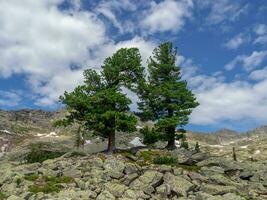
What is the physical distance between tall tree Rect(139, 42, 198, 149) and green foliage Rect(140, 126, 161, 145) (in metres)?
0.82

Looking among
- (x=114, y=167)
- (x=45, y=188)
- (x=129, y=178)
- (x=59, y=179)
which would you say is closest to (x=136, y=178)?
(x=129, y=178)

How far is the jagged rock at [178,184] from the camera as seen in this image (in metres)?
40.9

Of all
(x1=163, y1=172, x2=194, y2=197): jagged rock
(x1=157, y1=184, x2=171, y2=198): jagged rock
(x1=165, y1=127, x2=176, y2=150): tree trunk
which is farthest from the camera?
(x1=165, y1=127, x2=176, y2=150): tree trunk

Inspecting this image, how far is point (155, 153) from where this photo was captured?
175 ft

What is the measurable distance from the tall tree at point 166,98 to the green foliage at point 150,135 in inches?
32.2

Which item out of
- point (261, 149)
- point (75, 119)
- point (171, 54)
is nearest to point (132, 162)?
point (75, 119)

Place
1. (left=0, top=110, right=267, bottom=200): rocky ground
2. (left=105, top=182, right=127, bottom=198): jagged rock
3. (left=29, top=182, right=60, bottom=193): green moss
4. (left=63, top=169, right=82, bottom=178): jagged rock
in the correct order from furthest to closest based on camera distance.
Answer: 1. (left=63, top=169, right=82, bottom=178): jagged rock
2. (left=29, top=182, right=60, bottom=193): green moss
3. (left=0, top=110, right=267, bottom=200): rocky ground
4. (left=105, top=182, right=127, bottom=198): jagged rock

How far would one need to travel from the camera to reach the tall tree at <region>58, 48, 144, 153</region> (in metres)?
54.6

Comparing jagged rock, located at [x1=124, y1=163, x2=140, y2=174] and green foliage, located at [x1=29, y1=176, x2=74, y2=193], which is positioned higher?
jagged rock, located at [x1=124, y1=163, x2=140, y2=174]

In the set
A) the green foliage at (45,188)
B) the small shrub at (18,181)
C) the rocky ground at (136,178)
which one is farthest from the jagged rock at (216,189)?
the small shrub at (18,181)

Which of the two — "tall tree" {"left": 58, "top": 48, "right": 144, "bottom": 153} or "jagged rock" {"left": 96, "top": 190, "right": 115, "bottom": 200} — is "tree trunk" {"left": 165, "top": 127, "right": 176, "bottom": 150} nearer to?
"tall tree" {"left": 58, "top": 48, "right": 144, "bottom": 153}

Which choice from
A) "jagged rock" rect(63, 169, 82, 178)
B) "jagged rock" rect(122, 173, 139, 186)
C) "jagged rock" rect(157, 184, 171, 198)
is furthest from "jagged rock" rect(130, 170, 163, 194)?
"jagged rock" rect(63, 169, 82, 178)

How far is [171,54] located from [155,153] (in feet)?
55.3

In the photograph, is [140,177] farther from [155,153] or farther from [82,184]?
[155,153]
